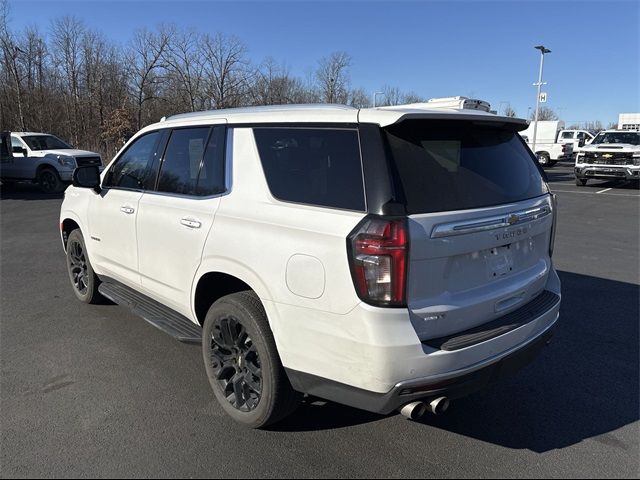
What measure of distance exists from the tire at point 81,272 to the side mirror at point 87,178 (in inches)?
28.5

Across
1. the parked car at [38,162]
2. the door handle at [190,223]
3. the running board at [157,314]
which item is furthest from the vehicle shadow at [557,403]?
the parked car at [38,162]

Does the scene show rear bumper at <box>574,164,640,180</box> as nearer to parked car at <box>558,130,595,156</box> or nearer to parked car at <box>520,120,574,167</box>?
parked car at <box>520,120,574,167</box>

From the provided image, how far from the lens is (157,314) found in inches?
146

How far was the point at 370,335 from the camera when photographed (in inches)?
88.2

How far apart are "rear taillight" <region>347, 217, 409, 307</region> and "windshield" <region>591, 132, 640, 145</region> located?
827 inches

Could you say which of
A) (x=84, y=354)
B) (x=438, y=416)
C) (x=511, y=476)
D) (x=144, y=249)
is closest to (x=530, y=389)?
(x=438, y=416)

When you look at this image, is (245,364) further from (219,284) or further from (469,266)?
(469,266)

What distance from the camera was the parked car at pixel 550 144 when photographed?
32375 millimetres

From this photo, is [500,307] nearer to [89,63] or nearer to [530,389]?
[530,389]

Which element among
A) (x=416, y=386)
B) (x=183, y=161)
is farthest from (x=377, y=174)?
(x=183, y=161)

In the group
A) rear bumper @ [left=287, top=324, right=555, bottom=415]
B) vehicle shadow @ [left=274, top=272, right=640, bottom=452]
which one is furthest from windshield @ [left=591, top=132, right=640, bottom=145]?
rear bumper @ [left=287, top=324, right=555, bottom=415]

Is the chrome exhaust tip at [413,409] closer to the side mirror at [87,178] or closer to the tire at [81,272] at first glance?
the side mirror at [87,178]

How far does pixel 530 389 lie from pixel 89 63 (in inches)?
1461

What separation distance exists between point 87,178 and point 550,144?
34.0 meters
